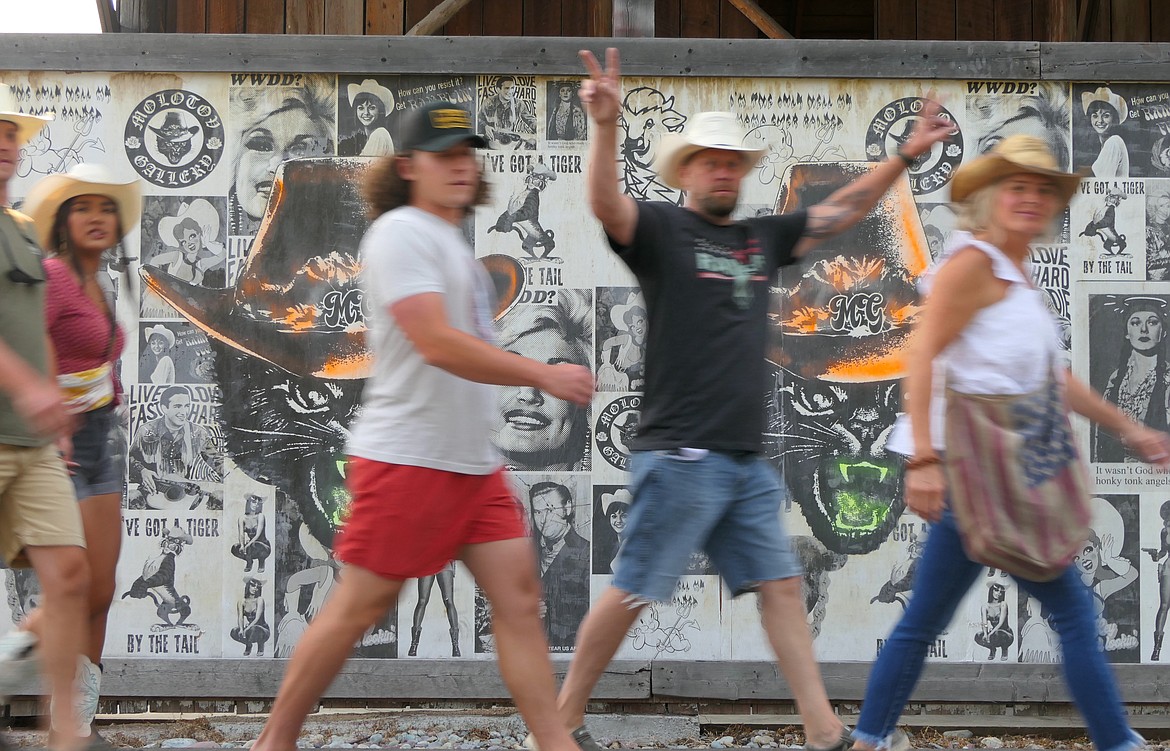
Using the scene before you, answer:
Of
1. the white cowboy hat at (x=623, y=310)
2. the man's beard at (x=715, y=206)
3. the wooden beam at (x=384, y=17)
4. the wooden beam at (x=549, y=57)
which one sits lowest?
the white cowboy hat at (x=623, y=310)

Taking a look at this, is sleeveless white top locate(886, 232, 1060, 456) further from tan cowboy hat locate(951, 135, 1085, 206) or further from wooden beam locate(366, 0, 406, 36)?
wooden beam locate(366, 0, 406, 36)

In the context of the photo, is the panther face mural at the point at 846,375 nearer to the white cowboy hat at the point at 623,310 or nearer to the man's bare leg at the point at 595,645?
the white cowboy hat at the point at 623,310

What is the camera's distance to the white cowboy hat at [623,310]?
564 cm

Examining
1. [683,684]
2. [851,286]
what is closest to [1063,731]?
[683,684]

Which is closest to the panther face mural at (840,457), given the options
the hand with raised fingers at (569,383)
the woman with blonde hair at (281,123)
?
the woman with blonde hair at (281,123)

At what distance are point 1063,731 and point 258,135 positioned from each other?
15.0ft

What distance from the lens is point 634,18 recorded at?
5758mm

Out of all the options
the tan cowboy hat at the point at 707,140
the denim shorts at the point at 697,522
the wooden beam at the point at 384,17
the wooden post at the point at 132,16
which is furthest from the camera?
the wooden beam at the point at 384,17

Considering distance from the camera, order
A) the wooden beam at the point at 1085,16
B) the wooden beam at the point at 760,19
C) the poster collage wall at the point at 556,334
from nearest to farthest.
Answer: the poster collage wall at the point at 556,334, the wooden beam at the point at 760,19, the wooden beam at the point at 1085,16

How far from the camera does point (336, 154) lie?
5.65 metres

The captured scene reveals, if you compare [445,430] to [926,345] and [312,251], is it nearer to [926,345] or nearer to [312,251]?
[926,345]

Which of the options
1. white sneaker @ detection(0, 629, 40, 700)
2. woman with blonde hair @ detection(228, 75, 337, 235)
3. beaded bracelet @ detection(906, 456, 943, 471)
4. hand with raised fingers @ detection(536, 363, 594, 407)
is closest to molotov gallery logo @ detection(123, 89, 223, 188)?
woman with blonde hair @ detection(228, 75, 337, 235)

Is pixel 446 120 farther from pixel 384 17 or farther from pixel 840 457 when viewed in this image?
pixel 384 17

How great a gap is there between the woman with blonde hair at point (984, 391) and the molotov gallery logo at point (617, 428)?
2.24 metres
